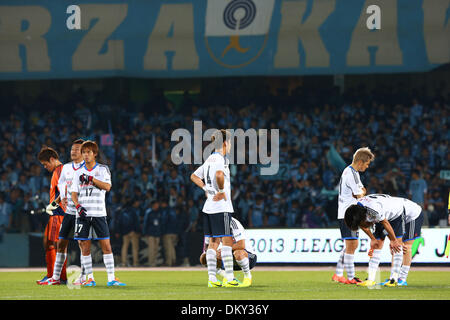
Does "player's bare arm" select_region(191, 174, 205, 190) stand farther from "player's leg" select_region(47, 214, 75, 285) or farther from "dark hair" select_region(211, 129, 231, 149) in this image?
"player's leg" select_region(47, 214, 75, 285)

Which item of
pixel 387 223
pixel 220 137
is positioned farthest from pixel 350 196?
pixel 220 137

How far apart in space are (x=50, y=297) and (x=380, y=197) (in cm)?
520

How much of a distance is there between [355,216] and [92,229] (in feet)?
14.2

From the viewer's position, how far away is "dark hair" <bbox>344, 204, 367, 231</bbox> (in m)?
13.0

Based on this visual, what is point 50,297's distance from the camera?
12.6 meters

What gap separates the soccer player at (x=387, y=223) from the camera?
43.0ft

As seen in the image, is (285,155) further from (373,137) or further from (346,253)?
(346,253)

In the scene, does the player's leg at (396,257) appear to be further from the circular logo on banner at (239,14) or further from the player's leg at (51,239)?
the circular logo on banner at (239,14)

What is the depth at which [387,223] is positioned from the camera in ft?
43.4

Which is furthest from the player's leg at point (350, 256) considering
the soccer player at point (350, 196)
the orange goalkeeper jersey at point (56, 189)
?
the orange goalkeeper jersey at point (56, 189)

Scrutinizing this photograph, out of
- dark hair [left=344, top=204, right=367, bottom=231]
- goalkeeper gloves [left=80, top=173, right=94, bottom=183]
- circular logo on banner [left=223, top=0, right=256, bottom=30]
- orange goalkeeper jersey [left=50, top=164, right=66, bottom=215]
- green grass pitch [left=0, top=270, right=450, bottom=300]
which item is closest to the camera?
green grass pitch [left=0, top=270, right=450, bottom=300]

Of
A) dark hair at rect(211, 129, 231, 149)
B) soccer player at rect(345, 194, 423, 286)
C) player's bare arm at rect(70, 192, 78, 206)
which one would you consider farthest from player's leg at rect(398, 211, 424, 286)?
player's bare arm at rect(70, 192, 78, 206)

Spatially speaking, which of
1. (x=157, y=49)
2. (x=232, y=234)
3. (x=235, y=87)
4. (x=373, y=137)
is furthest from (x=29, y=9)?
(x=232, y=234)

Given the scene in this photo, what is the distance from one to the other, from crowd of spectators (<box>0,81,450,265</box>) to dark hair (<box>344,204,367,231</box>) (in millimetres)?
11993
